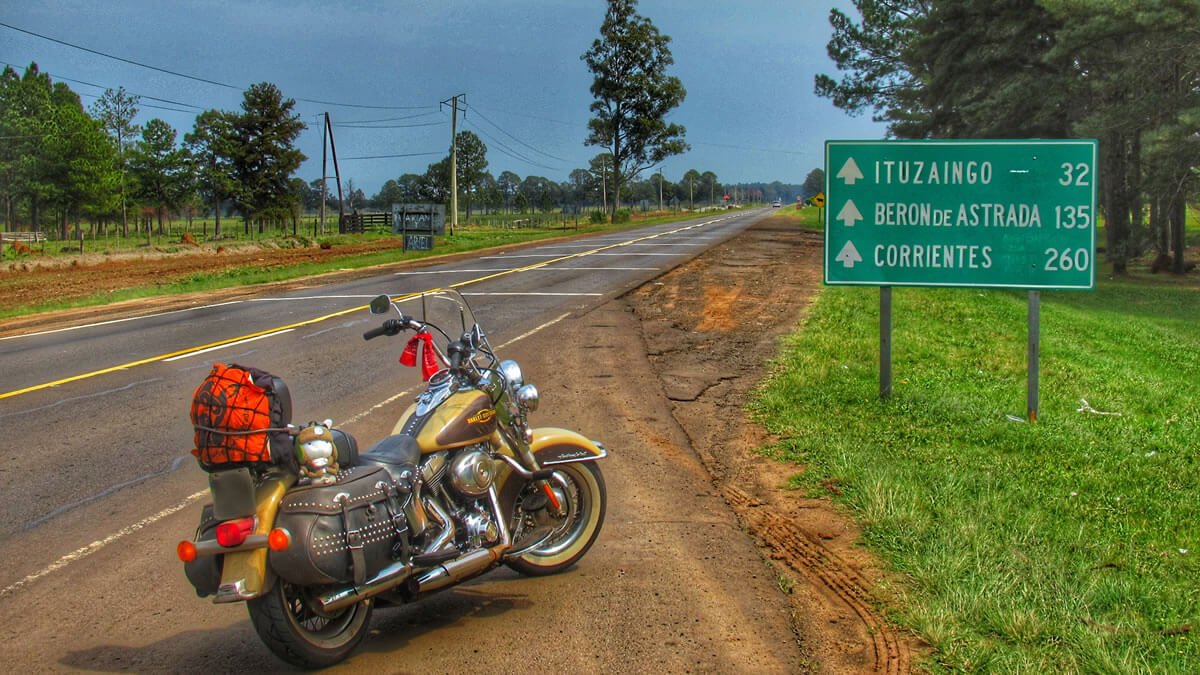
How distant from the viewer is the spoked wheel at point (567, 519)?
18.1 feet

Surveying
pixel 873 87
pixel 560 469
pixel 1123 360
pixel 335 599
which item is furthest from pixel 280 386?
pixel 873 87

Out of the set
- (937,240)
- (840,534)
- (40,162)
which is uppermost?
(40,162)

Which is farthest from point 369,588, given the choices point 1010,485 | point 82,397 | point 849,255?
point 82,397

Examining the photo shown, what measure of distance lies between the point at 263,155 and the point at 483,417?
5800 cm

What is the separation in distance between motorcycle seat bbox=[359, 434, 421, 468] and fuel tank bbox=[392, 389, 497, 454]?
0.18 feet

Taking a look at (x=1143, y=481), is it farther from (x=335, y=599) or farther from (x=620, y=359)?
(x=620, y=359)

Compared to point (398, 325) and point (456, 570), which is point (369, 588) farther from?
point (398, 325)

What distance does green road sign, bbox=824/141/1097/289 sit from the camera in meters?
9.27

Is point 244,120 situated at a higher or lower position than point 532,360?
higher

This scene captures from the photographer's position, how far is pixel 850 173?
381 inches

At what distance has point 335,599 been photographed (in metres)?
4.34

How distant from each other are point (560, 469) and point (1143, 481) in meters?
4.42

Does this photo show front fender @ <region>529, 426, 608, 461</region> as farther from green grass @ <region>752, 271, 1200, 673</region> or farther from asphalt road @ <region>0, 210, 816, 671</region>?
green grass @ <region>752, 271, 1200, 673</region>

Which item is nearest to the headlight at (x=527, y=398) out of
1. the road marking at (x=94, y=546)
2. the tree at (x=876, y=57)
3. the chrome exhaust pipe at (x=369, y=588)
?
the chrome exhaust pipe at (x=369, y=588)
